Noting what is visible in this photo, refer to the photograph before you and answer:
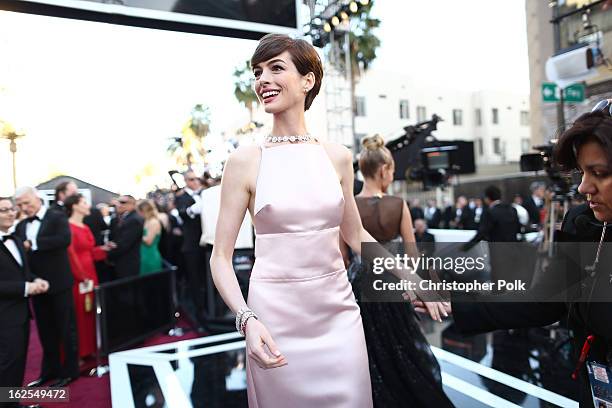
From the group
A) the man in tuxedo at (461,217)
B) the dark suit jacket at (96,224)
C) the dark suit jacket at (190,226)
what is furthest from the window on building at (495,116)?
the dark suit jacket at (96,224)

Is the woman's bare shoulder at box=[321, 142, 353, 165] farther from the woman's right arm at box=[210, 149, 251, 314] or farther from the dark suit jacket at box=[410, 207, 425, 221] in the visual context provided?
the dark suit jacket at box=[410, 207, 425, 221]

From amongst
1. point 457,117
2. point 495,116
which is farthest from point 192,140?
point 495,116

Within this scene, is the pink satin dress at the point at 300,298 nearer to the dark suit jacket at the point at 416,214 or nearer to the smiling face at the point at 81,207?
the smiling face at the point at 81,207

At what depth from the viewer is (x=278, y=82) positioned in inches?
60.7

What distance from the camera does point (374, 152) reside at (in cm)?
331

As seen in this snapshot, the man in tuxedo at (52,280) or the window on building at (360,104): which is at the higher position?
the window on building at (360,104)

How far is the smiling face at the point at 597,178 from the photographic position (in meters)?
1.25

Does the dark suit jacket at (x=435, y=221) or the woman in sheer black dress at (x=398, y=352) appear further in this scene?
the dark suit jacket at (x=435, y=221)

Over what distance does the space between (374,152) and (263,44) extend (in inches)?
74.1

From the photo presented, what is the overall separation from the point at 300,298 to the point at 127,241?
458 centimetres

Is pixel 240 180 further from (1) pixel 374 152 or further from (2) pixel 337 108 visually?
(2) pixel 337 108

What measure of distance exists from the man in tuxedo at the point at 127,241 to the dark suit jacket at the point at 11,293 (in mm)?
2022

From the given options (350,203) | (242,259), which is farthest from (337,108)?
(350,203)

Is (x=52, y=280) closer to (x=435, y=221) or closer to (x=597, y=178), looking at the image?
(x=597, y=178)
